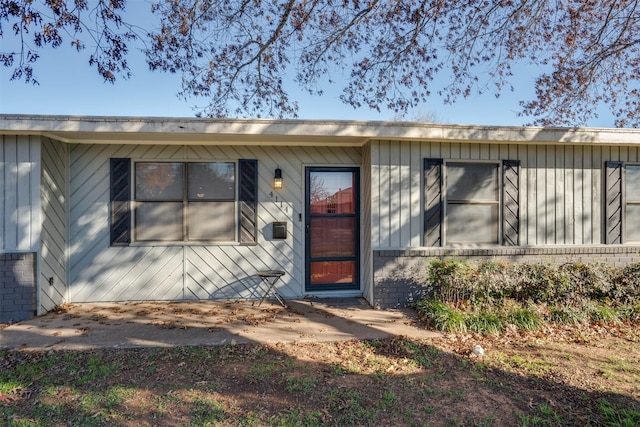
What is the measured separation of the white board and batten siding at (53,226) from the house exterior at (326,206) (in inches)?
1.0

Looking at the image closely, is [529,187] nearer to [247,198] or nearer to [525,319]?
[525,319]

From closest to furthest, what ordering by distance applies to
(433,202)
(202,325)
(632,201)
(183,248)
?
(202,325), (433,202), (183,248), (632,201)

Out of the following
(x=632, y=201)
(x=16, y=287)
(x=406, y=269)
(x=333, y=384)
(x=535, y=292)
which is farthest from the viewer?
(x=632, y=201)

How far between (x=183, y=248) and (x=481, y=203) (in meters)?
4.66

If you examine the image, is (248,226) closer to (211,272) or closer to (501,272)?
(211,272)

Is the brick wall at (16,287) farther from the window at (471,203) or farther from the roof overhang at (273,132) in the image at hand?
the window at (471,203)

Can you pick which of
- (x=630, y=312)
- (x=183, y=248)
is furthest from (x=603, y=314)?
(x=183, y=248)

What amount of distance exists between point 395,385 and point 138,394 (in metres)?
2.09

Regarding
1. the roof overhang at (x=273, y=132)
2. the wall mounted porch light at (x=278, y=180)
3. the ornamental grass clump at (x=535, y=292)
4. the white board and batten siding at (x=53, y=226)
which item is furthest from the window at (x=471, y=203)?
the white board and batten siding at (x=53, y=226)

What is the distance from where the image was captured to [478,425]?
240 centimetres

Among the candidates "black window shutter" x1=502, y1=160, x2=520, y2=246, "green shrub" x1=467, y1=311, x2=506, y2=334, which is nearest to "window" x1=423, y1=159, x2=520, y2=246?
"black window shutter" x1=502, y1=160, x2=520, y2=246

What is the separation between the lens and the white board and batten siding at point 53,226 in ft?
15.4

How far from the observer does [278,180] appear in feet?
17.5

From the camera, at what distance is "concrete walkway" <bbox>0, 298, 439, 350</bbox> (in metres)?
3.78
